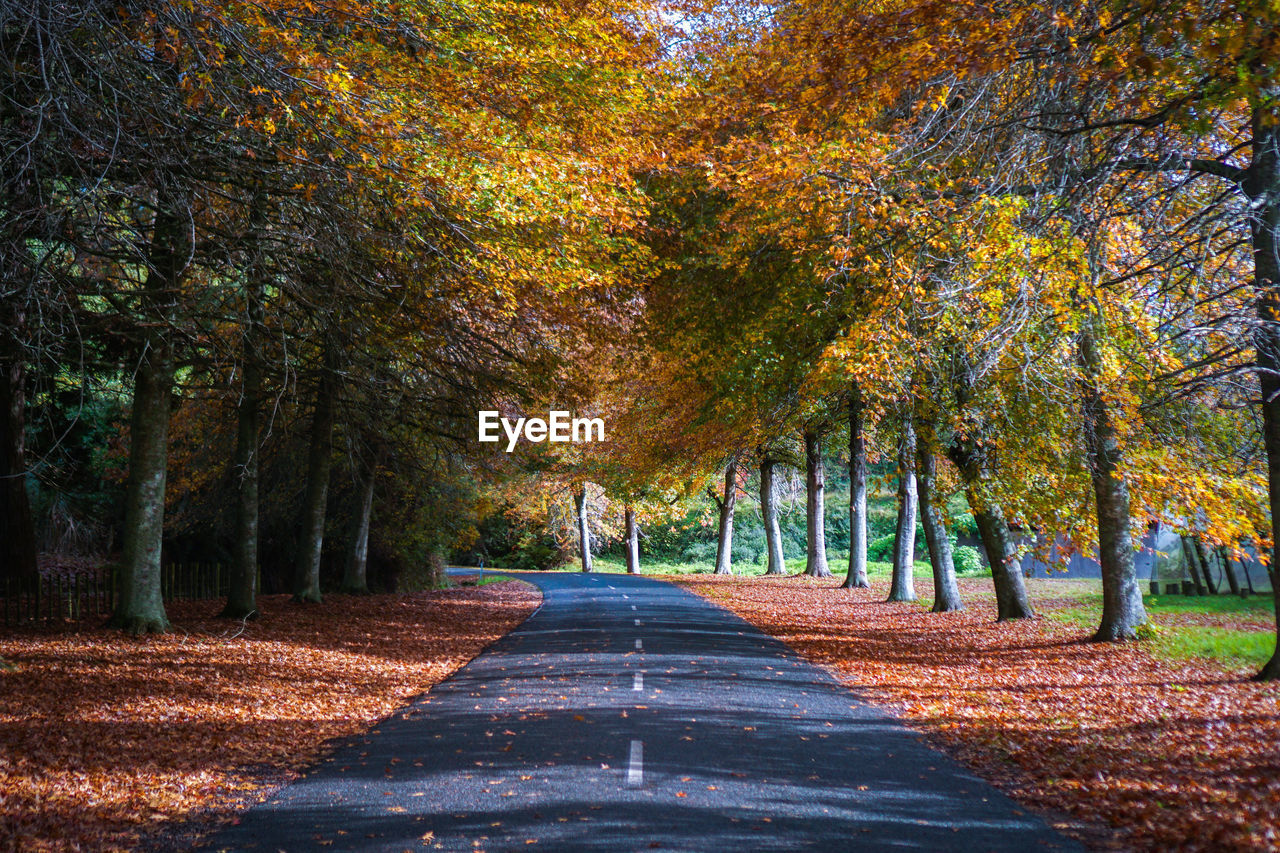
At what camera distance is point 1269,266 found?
1091 cm

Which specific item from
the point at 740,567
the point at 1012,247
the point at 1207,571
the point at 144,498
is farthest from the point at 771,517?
the point at 1012,247

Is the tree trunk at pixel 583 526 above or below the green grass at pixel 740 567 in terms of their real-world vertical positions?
above

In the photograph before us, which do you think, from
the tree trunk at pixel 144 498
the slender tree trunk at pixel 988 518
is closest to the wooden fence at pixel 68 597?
the tree trunk at pixel 144 498

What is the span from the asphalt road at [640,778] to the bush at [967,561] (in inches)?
1590

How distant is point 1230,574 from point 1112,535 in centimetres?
1279

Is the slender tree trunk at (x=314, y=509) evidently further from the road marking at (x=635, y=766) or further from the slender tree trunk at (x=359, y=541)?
the road marking at (x=635, y=766)

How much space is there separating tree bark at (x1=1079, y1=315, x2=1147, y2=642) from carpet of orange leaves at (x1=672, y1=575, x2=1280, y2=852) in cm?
75

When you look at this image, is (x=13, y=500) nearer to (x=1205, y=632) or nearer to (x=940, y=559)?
(x=940, y=559)

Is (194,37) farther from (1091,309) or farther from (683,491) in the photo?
(683,491)

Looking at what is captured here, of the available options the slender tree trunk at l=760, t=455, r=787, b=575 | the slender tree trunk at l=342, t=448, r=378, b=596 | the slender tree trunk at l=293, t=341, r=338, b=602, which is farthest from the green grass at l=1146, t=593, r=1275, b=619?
the slender tree trunk at l=342, t=448, r=378, b=596

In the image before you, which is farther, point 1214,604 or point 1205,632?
point 1214,604

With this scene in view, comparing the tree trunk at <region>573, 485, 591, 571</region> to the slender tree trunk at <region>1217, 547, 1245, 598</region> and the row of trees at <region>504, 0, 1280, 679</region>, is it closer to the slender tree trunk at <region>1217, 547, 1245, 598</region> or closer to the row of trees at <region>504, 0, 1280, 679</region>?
the slender tree trunk at <region>1217, 547, 1245, 598</region>

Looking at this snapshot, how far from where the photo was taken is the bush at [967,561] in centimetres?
5078

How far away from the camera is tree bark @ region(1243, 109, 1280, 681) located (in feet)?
34.4
